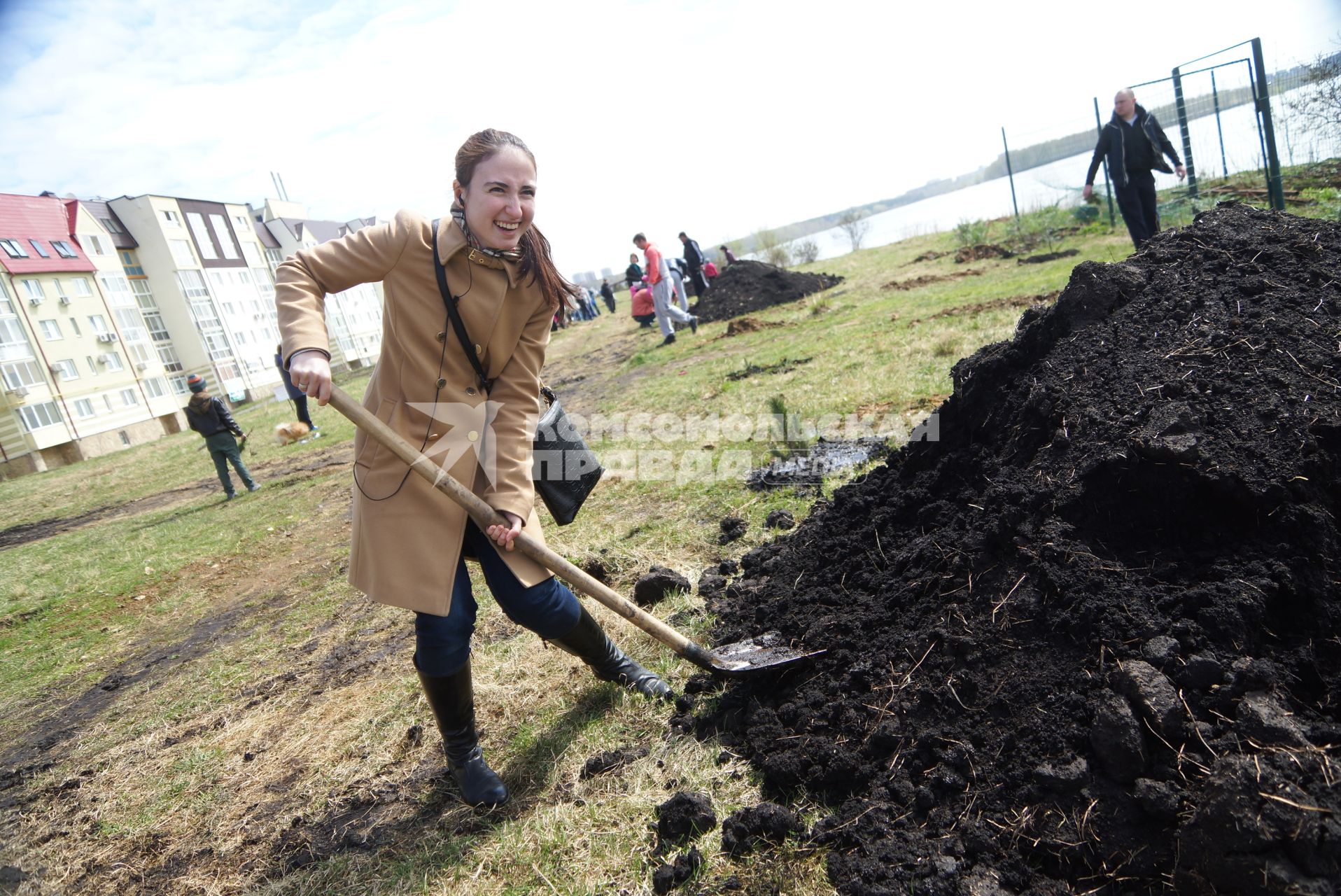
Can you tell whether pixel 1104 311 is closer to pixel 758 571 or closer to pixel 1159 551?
pixel 1159 551

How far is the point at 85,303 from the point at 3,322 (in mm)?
5340

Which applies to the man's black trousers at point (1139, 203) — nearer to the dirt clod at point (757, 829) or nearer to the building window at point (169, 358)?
the dirt clod at point (757, 829)

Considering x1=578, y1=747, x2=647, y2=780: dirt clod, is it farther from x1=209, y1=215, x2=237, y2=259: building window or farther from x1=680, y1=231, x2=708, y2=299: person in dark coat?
x1=209, y1=215, x2=237, y2=259: building window

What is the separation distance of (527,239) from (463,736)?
1.82m

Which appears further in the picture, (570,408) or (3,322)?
(3,322)

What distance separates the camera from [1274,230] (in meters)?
3.38

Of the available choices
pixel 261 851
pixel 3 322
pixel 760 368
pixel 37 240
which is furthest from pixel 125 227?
pixel 261 851

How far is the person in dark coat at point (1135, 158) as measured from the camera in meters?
8.15

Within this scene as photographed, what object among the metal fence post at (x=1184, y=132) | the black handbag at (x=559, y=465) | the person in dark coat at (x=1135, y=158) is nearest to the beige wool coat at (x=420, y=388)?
the black handbag at (x=559, y=465)

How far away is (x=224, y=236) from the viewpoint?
49.2m

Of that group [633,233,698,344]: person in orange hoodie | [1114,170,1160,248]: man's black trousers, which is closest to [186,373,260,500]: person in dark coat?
[633,233,698,344]: person in orange hoodie

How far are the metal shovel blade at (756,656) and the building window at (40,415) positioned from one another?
1554 inches

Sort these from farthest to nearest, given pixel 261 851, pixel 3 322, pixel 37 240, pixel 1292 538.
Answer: pixel 37 240 → pixel 3 322 → pixel 261 851 → pixel 1292 538

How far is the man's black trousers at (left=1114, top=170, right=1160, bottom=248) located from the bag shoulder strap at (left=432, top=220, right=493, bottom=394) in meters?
8.58
